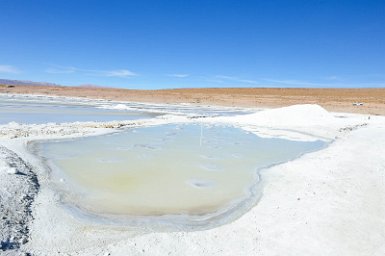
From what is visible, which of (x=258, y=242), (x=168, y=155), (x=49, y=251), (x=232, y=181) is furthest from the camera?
(x=168, y=155)

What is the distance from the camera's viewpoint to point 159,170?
758 cm

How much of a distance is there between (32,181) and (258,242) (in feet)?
12.7

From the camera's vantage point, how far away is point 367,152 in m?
9.94

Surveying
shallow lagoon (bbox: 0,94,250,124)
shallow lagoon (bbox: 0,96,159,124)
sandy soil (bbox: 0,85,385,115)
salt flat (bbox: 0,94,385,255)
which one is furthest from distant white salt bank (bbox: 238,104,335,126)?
sandy soil (bbox: 0,85,385,115)

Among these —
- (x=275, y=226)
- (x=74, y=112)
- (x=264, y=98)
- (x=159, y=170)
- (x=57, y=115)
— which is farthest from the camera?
(x=264, y=98)

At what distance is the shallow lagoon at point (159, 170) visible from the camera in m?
5.53

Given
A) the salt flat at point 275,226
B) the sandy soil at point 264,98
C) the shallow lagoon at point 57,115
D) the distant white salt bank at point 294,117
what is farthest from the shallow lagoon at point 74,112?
the sandy soil at point 264,98

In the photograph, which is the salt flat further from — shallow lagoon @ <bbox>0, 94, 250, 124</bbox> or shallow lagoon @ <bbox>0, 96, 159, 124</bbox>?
shallow lagoon @ <bbox>0, 94, 250, 124</bbox>

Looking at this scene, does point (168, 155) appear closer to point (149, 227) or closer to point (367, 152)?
point (149, 227)

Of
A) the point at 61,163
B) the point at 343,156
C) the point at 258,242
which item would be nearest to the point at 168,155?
the point at 61,163

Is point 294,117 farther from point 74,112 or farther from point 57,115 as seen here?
point 74,112

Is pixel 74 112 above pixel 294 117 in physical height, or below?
below

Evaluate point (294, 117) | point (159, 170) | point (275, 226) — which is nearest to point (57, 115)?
point (294, 117)

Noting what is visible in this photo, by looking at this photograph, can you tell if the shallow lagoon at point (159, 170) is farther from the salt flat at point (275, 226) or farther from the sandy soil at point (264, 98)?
the sandy soil at point (264, 98)
